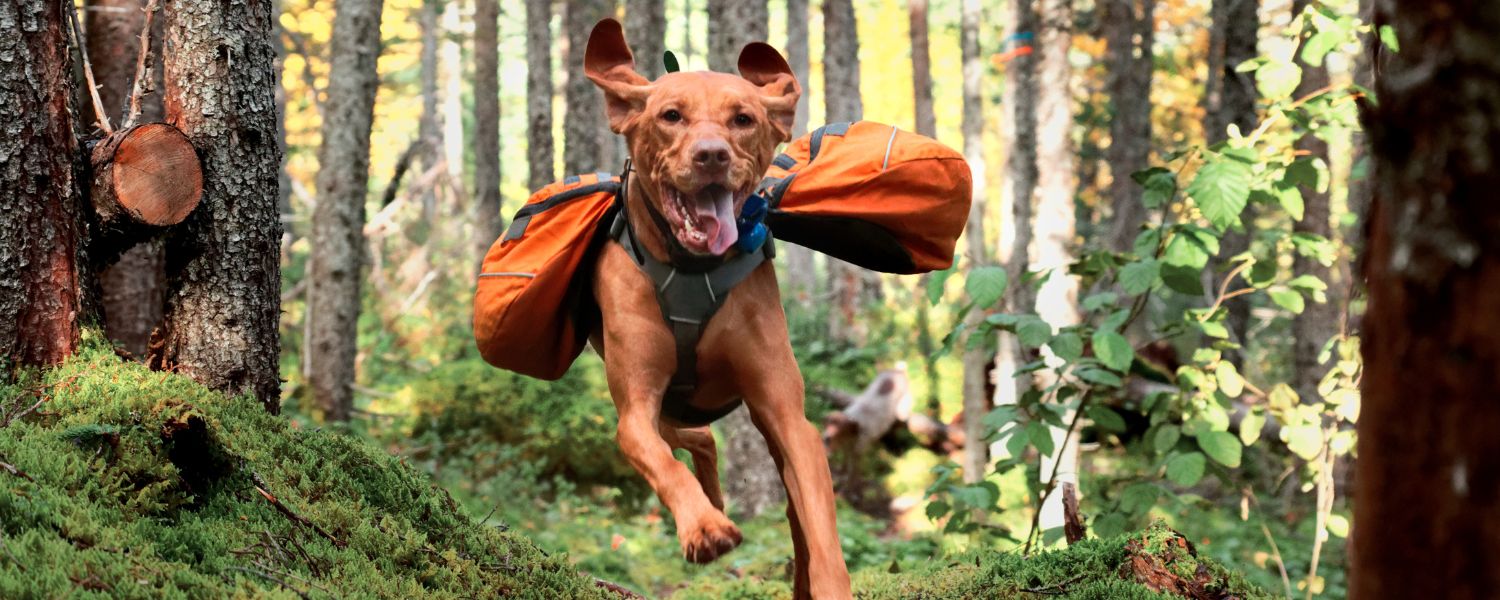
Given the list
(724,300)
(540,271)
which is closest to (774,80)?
(724,300)

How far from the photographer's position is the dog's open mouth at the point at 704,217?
3.69 metres

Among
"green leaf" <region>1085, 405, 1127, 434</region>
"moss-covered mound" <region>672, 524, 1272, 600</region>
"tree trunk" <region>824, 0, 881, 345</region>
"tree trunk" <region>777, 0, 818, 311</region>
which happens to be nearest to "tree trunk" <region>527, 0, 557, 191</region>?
"tree trunk" <region>824, 0, 881, 345</region>

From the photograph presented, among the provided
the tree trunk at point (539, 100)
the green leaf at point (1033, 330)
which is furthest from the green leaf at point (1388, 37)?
the tree trunk at point (539, 100)

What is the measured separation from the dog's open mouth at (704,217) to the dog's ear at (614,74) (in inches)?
13.0

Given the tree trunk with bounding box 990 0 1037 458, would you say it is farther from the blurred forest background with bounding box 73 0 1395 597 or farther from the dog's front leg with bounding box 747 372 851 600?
the dog's front leg with bounding box 747 372 851 600

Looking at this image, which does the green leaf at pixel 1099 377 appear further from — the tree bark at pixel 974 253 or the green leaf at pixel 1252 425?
the green leaf at pixel 1252 425

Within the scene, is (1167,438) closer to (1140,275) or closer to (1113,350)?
(1113,350)

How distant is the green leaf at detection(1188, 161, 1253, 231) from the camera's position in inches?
196

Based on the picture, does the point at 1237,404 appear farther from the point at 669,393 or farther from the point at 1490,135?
the point at 1490,135

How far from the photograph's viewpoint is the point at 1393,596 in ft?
5.90

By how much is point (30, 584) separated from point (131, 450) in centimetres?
74

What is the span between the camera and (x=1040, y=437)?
535cm

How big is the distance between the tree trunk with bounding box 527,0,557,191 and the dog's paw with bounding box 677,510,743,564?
10860mm

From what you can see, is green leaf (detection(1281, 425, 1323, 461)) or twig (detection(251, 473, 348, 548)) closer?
twig (detection(251, 473, 348, 548))
